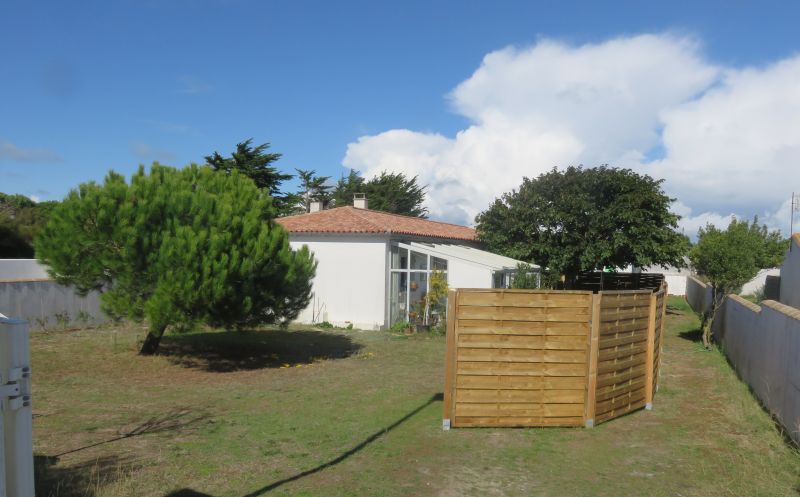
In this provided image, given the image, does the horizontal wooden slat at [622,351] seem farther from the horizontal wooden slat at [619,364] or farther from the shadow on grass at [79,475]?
the shadow on grass at [79,475]

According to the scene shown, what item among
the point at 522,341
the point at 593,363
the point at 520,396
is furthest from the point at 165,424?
the point at 593,363

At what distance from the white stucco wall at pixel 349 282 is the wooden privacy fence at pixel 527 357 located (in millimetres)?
12061

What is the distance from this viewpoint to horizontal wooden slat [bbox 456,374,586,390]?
7234 millimetres

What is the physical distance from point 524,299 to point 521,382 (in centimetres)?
103

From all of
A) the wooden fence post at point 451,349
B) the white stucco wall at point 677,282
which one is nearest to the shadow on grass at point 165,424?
the wooden fence post at point 451,349

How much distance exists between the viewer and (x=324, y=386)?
10281 millimetres

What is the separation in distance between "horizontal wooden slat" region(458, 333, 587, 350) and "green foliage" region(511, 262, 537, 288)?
37.2 feet

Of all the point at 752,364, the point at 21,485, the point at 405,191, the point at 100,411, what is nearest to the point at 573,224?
the point at 752,364

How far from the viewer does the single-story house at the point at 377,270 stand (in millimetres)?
19219

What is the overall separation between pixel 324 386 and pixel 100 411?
138 inches

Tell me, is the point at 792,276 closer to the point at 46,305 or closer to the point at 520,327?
the point at 520,327

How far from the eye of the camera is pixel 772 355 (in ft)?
27.7

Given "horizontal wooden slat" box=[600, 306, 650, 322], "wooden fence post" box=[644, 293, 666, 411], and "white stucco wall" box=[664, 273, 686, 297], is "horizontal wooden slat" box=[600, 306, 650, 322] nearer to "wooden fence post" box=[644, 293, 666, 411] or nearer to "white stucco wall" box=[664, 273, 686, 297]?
"wooden fence post" box=[644, 293, 666, 411]

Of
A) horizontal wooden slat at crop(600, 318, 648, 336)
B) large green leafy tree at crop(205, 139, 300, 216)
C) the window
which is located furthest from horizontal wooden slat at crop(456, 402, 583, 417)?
large green leafy tree at crop(205, 139, 300, 216)
